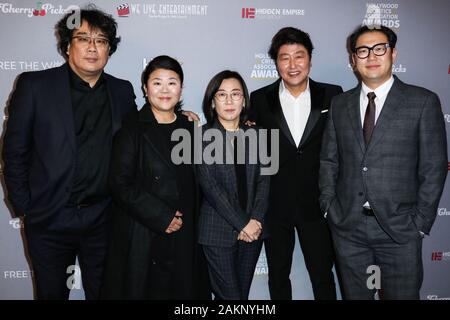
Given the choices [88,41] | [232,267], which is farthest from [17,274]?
[88,41]

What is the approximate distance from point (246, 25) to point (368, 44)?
1.18 m

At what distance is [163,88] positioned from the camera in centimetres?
233

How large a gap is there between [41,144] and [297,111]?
68.4 inches

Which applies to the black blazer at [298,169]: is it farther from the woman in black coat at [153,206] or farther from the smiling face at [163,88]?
the smiling face at [163,88]

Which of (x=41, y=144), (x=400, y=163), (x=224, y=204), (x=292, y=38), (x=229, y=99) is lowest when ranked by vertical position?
(x=224, y=204)

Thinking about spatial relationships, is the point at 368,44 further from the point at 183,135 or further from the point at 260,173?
the point at 183,135

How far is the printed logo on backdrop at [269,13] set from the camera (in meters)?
3.13

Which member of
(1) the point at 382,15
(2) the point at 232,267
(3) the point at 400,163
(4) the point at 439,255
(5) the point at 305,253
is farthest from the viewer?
(4) the point at 439,255

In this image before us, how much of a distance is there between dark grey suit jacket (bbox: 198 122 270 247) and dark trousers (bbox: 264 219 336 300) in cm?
37

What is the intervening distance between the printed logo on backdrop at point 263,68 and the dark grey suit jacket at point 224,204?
0.98 m

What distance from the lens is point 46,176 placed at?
7.74 feet

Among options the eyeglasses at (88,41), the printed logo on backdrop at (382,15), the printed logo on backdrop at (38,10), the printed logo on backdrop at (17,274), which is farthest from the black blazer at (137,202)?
the printed logo on backdrop at (382,15)

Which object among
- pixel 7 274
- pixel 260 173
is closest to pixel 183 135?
pixel 260 173

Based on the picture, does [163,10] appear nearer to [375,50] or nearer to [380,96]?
[375,50]
